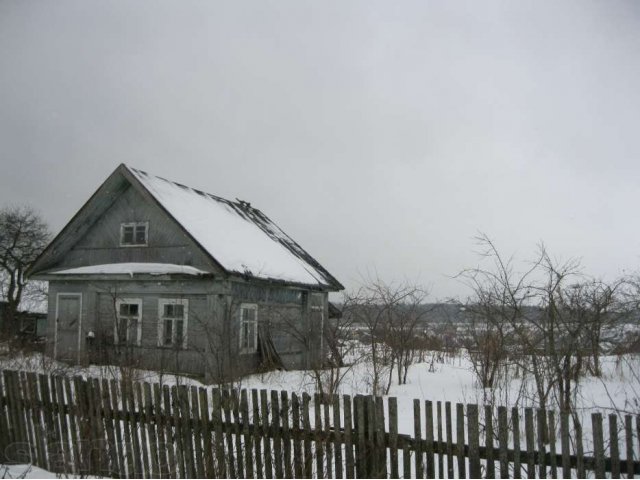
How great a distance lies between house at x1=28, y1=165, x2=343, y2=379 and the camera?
42.7 feet

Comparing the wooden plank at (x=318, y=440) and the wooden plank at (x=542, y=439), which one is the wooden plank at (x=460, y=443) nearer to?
the wooden plank at (x=542, y=439)

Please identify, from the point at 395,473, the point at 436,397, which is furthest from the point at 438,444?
the point at 436,397

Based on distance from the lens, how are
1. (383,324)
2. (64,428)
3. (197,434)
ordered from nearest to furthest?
1. (197,434)
2. (64,428)
3. (383,324)

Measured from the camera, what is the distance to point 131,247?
1458 cm

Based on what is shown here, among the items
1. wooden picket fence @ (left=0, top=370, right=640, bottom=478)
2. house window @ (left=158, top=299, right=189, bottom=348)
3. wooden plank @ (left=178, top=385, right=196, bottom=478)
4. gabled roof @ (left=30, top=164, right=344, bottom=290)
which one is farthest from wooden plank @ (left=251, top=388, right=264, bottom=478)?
house window @ (left=158, top=299, right=189, bottom=348)

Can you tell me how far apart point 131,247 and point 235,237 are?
10.1 ft

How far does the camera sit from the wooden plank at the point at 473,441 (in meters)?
3.71

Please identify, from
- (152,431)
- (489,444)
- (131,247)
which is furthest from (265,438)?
(131,247)

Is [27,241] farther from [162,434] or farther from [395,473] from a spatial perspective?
[395,473]

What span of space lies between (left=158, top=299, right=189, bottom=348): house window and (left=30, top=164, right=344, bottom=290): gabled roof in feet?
6.05

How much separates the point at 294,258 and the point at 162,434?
1269cm

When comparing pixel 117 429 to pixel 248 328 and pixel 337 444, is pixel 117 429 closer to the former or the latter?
pixel 337 444

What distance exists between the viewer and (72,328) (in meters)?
15.2

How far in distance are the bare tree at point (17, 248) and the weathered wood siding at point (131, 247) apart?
17.1 metres
